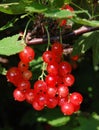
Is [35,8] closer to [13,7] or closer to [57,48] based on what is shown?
[13,7]

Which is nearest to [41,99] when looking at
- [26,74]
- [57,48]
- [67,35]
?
[26,74]

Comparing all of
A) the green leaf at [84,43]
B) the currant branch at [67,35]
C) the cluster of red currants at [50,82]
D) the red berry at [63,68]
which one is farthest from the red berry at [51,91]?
the green leaf at [84,43]

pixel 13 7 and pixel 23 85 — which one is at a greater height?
pixel 13 7

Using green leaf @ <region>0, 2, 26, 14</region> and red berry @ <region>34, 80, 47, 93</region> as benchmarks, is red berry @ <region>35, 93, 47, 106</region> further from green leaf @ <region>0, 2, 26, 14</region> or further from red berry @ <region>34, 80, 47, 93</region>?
green leaf @ <region>0, 2, 26, 14</region>

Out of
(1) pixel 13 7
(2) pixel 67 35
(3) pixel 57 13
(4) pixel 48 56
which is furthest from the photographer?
(2) pixel 67 35

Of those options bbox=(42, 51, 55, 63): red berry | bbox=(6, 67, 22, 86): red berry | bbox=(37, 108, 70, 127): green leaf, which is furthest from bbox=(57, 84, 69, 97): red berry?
bbox=(37, 108, 70, 127): green leaf

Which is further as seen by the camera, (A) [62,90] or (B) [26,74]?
(B) [26,74]

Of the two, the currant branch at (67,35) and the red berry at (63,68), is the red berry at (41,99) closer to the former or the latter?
the red berry at (63,68)
